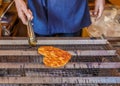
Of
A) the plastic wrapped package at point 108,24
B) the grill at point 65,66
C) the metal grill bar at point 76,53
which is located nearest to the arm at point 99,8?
the grill at point 65,66

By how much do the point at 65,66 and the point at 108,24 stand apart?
134 cm

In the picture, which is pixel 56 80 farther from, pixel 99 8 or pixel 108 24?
pixel 108 24

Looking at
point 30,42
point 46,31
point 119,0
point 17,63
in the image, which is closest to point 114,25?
point 119,0

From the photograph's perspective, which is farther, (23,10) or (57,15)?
(57,15)

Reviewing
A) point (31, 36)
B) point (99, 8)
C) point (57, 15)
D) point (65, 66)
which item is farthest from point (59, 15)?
point (65, 66)

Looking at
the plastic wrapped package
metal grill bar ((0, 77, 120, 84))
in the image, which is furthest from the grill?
the plastic wrapped package

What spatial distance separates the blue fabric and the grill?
0.25 m

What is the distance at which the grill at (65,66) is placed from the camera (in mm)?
856

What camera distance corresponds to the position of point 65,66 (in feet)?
3.11

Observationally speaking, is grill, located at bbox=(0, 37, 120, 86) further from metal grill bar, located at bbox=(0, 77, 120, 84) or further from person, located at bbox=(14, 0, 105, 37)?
person, located at bbox=(14, 0, 105, 37)

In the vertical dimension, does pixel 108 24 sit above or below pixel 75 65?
below

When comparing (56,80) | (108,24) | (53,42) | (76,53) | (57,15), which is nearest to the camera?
(56,80)

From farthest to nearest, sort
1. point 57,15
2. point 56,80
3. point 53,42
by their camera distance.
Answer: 1. point 57,15
2. point 53,42
3. point 56,80

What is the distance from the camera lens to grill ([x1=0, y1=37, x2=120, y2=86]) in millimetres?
856
